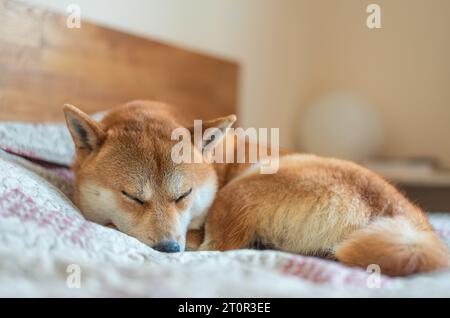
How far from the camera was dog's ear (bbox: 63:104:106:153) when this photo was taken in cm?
136

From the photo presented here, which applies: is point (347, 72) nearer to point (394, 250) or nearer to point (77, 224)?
point (394, 250)

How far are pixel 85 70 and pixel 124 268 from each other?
152 cm

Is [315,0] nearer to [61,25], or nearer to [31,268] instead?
[61,25]

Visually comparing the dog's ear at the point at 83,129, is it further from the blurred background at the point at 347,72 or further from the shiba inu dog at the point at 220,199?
the blurred background at the point at 347,72

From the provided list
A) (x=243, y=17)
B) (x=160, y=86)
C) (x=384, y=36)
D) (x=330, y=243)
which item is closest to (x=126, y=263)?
(x=330, y=243)

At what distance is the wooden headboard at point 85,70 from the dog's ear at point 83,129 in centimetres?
68

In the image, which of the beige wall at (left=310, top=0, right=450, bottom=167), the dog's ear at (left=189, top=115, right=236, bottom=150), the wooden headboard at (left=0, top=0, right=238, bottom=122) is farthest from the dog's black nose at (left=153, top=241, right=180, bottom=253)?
the beige wall at (left=310, top=0, right=450, bottom=167)

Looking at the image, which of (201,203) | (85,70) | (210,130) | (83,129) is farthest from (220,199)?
(85,70)

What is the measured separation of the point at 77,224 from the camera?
112 cm

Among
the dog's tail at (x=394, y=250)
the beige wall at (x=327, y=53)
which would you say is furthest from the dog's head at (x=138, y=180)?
the beige wall at (x=327, y=53)

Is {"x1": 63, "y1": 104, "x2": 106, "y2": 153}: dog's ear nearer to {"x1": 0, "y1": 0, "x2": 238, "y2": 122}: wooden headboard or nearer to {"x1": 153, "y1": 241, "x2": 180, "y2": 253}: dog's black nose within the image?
{"x1": 153, "y1": 241, "x2": 180, "y2": 253}: dog's black nose

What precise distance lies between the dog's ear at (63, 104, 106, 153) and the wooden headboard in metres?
0.68

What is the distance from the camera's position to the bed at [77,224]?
851mm

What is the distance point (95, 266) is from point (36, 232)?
18cm
